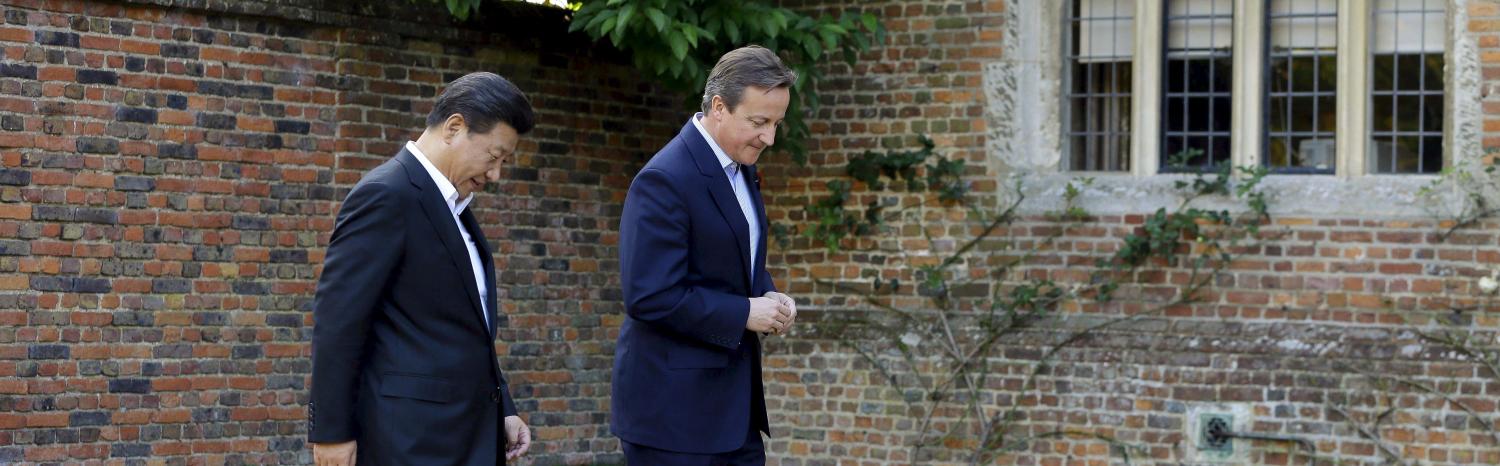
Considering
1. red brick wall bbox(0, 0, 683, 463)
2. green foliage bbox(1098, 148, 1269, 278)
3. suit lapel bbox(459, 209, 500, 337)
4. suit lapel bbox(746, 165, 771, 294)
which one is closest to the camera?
suit lapel bbox(459, 209, 500, 337)

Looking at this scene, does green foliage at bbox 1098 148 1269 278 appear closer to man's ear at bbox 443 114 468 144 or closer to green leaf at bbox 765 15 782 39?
green leaf at bbox 765 15 782 39

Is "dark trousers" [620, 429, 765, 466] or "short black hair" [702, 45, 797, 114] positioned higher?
"short black hair" [702, 45, 797, 114]

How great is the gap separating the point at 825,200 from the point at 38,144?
401 centimetres

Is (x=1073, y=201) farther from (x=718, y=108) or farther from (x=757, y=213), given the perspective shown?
(x=718, y=108)

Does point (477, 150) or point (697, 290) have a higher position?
point (477, 150)

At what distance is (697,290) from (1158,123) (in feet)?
15.6

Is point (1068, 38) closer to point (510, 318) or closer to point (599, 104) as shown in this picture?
point (599, 104)

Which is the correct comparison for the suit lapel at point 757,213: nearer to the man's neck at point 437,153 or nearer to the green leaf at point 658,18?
the man's neck at point 437,153

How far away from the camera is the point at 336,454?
166 inches

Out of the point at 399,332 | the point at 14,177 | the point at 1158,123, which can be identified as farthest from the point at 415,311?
the point at 1158,123

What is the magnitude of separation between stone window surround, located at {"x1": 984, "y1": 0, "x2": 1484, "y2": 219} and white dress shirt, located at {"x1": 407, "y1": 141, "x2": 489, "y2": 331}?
4864 mm

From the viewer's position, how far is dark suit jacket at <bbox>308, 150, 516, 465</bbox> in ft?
13.8

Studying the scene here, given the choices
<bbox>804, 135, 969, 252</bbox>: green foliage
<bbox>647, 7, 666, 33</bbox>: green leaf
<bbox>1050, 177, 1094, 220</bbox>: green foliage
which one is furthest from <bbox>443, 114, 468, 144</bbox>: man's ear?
<bbox>1050, 177, 1094, 220</bbox>: green foliage

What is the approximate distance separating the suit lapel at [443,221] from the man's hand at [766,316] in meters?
0.75
